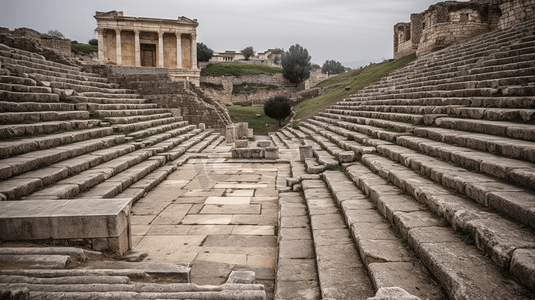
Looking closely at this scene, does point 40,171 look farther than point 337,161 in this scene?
No

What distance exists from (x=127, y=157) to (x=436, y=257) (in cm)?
668

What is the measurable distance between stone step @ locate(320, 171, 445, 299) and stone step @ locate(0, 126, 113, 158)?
534 centimetres

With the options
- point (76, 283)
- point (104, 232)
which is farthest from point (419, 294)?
point (104, 232)

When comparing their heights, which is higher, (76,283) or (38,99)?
(38,99)

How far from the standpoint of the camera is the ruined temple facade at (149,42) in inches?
1125

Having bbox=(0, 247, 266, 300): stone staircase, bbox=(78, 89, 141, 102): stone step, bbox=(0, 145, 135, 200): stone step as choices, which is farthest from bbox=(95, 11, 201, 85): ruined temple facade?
bbox=(0, 247, 266, 300): stone staircase

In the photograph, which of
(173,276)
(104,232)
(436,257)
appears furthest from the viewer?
(104,232)

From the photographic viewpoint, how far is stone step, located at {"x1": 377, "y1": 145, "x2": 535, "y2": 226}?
2562 mm

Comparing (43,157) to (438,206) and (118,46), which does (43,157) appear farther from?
(118,46)

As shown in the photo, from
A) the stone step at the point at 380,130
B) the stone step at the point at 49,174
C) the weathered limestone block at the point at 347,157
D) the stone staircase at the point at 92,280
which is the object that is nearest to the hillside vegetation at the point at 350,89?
the stone step at the point at 380,130

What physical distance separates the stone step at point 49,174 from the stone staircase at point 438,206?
3.65 m

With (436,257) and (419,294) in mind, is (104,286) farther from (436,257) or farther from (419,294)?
(436,257)

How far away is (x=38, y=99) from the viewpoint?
8367 millimetres

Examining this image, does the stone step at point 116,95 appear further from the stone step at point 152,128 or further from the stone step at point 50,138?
the stone step at point 50,138
